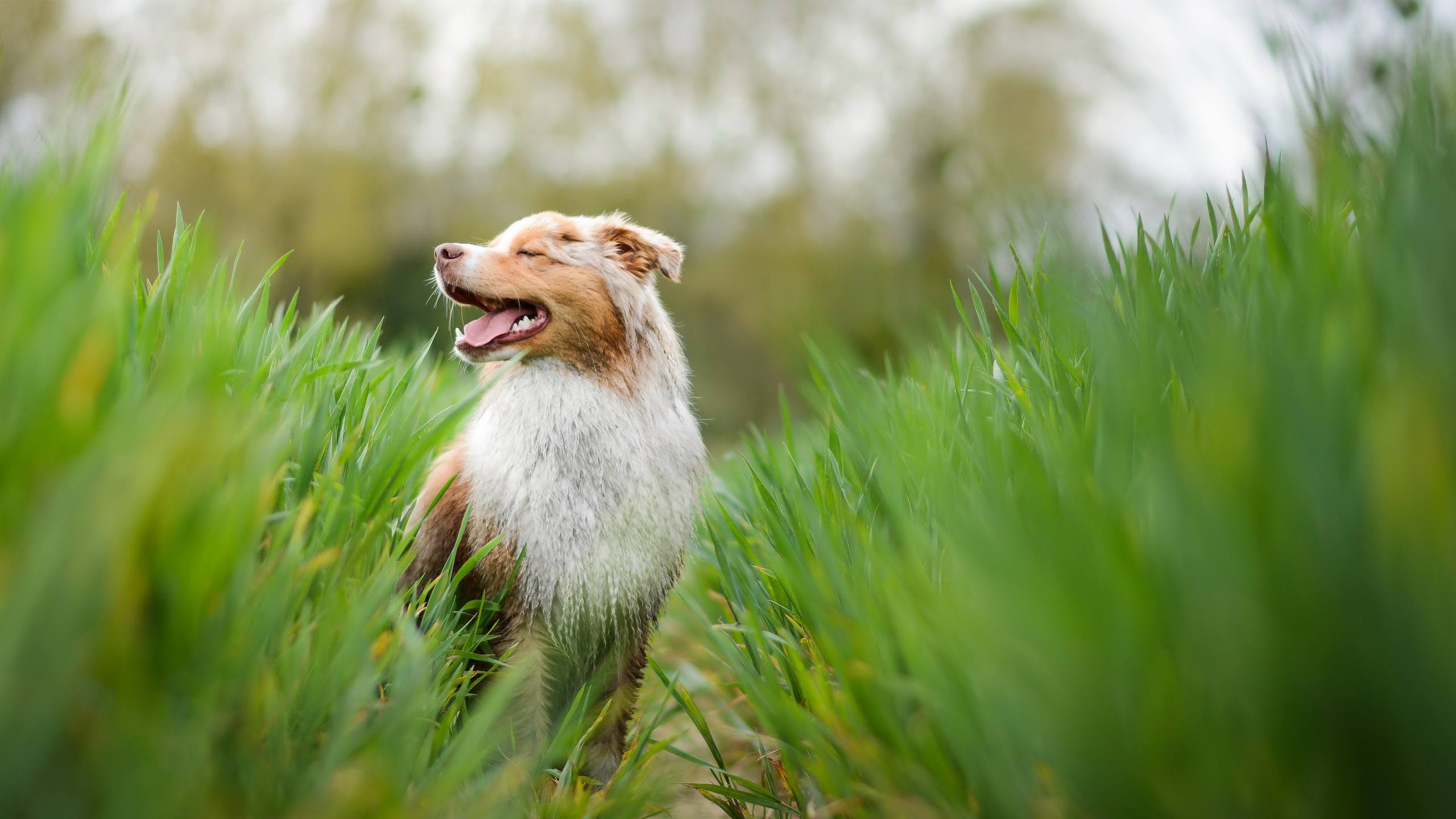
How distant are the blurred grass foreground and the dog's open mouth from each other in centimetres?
88

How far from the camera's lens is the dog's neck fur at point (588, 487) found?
2455mm

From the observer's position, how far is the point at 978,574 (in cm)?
114

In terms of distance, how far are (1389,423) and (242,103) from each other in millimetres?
20139

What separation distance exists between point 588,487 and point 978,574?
5.37ft

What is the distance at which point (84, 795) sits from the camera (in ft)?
2.87

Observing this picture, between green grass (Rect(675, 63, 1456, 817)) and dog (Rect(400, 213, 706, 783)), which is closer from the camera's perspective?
green grass (Rect(675, 63, 1456, 817))

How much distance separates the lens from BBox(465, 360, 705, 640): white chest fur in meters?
2.46

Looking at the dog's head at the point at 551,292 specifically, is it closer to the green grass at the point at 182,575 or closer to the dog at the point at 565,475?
the dog at the point at 565,475

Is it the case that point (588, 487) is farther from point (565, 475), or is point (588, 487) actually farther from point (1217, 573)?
point (1217, 573)

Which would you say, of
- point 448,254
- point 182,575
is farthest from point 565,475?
point 182,575

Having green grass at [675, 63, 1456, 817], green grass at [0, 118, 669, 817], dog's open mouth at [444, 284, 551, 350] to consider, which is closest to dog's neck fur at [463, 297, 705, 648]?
dog's open mouth at [444, 284, 551, 350]

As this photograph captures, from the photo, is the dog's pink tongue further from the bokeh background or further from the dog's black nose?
the bokeh background

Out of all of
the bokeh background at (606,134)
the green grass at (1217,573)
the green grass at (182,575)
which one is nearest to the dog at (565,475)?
the green grass at (182,575)

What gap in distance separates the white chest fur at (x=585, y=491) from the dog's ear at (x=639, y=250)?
0.52 metres
